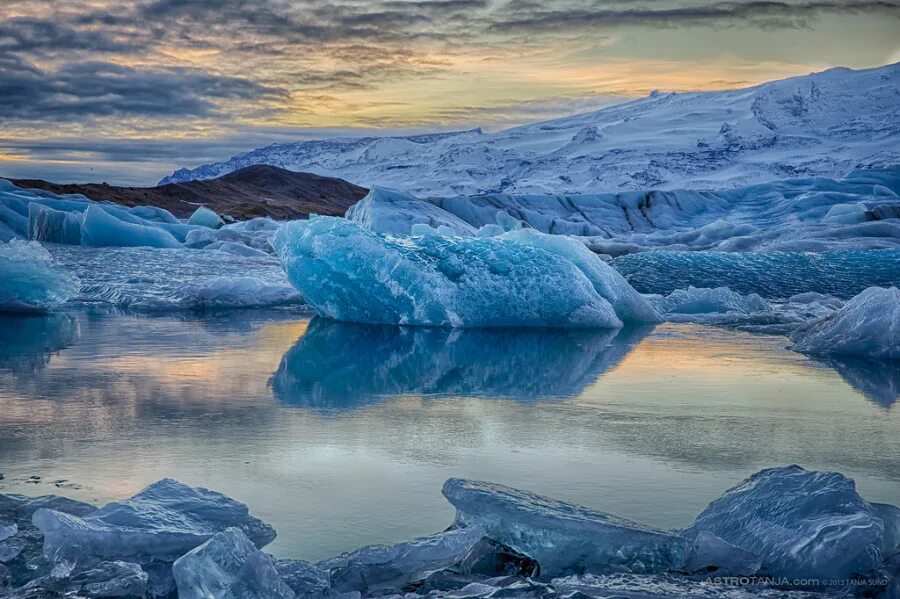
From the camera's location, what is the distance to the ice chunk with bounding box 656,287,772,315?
8.35 meters

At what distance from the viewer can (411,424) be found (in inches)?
134

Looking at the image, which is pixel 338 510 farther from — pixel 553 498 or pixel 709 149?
pixel 709 149

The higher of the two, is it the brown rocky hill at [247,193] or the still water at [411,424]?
the brown rocky hill at [247,193]

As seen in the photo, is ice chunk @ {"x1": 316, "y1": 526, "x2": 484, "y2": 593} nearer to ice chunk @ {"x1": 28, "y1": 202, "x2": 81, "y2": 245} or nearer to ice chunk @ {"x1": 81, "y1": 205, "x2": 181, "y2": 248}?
ice chunk @ {"x1": 81, "y1": 205, "x2": 181, "y2": 248}

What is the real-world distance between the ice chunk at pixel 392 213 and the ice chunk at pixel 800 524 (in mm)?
12533

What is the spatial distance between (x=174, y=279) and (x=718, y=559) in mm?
9231

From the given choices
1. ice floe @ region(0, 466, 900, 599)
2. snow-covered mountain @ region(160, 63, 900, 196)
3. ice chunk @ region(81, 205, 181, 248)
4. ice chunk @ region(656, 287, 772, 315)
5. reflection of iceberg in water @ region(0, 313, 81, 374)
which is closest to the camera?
ice floe @ region(0, 466, 900, 599)

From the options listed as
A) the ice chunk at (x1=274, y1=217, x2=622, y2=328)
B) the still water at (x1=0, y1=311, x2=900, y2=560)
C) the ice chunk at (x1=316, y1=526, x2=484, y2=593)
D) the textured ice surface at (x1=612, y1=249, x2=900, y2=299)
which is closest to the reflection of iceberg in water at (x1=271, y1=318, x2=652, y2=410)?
the still water at (x1=0, y1=311, x2=900, y2=560)

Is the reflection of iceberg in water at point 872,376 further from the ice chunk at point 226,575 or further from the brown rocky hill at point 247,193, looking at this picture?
the brown rocky hill at point 247,193

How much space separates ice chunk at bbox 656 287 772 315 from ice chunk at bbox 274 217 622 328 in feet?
4.55

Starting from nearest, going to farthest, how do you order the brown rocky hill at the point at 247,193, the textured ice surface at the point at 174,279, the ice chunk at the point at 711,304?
the ice chunk at the point at 711,304 < the textured ice surface at the point at 174,279 < the brown rocky hill at the point at 247,193

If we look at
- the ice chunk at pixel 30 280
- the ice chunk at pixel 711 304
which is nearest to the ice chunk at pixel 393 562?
the ice chunk at pixel 30 280

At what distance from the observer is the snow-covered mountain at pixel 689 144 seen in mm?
29906

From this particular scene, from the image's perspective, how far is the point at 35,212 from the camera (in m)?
15.3
